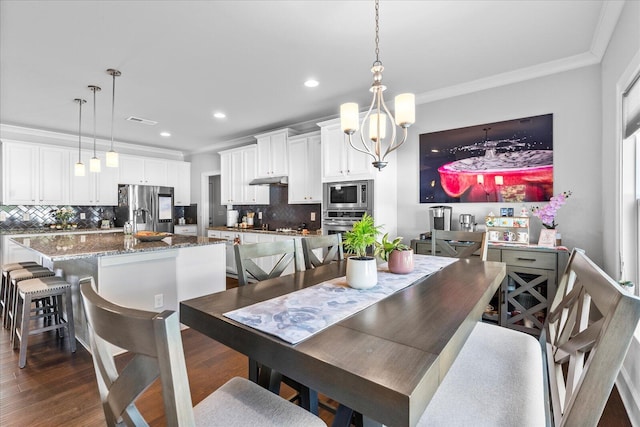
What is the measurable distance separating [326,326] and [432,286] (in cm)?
71

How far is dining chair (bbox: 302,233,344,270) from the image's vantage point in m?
2.17

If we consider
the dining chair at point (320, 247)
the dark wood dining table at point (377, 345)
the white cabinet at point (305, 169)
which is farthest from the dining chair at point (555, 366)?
the white cabinet at point (305, 169)

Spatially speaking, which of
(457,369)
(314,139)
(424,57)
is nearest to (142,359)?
(457,369)

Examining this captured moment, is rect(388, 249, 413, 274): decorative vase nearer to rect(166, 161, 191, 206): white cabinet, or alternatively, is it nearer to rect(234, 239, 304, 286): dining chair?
rect(234, 239, 304, 286): dining chair

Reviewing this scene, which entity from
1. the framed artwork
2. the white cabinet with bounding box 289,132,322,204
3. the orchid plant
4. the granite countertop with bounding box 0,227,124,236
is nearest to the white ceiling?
the framed artwork

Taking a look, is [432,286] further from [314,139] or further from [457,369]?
[314,139]

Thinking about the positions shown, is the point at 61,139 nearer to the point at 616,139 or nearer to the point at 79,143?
the point at 79,143

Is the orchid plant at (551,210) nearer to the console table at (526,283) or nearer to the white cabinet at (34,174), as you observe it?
the console table at (526,283)

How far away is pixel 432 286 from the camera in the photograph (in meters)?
1.47

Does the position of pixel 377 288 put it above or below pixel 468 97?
below

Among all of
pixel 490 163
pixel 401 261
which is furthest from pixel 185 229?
pixel 401 261

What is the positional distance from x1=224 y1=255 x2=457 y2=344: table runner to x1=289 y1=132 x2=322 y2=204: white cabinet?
2978 mm

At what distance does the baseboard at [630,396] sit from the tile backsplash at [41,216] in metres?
7.40

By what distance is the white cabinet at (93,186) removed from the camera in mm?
5363
